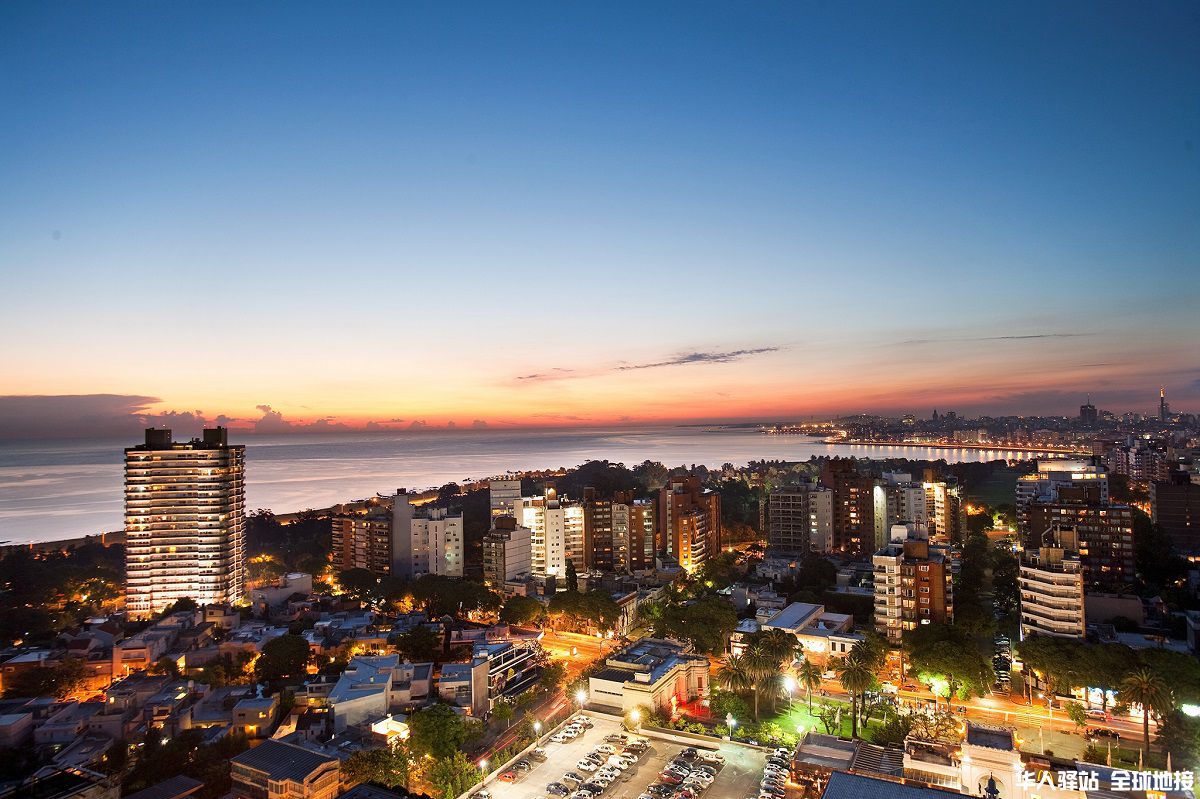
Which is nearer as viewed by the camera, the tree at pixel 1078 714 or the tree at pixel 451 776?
the tree at pixel 451 776

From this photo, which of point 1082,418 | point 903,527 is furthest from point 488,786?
point 1082,418

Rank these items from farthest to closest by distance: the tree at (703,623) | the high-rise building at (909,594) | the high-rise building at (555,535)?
the high-rise building at (555,535) → the high-rise building at (909,594) → the tree at (703,623)

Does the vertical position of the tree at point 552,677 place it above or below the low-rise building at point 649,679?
below

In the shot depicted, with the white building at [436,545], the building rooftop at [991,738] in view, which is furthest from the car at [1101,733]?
the white building at [436,545]

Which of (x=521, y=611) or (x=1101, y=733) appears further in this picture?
(x=521, y=611)

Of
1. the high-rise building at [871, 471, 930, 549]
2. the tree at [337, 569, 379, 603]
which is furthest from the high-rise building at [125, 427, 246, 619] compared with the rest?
the high-rise building at [871, 471, 930, 549]

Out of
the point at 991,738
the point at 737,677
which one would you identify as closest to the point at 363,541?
the point at 737,677

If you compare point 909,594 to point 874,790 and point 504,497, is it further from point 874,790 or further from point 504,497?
A: point 504,497

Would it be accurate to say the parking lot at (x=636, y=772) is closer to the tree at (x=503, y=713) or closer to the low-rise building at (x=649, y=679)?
the low-rise building at (x=649, y=679)
